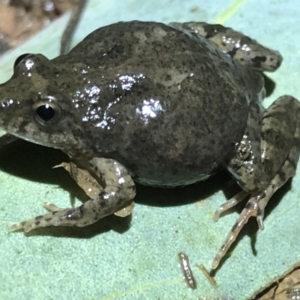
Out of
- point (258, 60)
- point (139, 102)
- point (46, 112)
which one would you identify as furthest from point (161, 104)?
point (258, 60)

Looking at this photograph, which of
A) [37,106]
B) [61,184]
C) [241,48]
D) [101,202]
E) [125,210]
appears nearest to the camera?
[37,106]

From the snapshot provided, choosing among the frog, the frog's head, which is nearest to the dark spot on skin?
the frog

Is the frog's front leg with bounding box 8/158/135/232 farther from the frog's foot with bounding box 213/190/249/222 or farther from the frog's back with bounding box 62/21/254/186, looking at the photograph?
the frog's foot with bounding box 213/190/249/222

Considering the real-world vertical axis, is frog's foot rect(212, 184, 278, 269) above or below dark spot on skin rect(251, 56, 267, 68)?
below

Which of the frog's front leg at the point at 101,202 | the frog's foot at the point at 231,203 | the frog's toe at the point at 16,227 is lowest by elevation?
the frog's toe at the point at 16,227

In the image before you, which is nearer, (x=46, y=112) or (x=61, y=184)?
(x=46, y=112)

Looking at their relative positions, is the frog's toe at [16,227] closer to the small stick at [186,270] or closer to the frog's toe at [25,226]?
the frog's toe at [25,226]

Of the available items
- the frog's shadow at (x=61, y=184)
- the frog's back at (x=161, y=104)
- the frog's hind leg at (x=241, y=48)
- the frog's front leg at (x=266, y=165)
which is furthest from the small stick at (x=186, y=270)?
the frog's hind leg at (x=241, y=48)

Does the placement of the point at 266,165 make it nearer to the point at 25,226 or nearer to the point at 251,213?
the point at 251,213
